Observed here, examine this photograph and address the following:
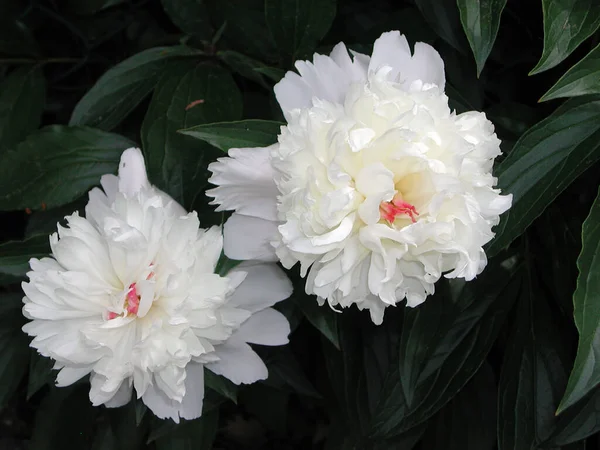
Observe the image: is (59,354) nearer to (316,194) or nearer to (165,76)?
(316,194)

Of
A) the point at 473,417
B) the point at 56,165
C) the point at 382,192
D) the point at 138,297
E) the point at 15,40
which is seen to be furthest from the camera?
the point at 15,40

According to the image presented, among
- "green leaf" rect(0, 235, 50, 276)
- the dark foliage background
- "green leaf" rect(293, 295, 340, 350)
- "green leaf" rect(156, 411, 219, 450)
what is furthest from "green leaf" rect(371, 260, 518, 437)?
"green leaf" rect(0, 235, 50, 276)

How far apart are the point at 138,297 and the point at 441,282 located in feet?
1.23

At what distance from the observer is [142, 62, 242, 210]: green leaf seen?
0.83 metres

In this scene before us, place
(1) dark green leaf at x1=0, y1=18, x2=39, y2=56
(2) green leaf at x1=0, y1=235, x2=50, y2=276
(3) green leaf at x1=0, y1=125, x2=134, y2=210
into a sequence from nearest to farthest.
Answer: (2) green leaf at x1=0, y1=235, x2=50, y2=276 → (3) green leaf at x1=0, y1=125, x2=134, y2=210 → (1) dark green leaf at x1=0, y1=18, x2=39, y2=56

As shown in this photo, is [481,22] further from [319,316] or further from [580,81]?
[319,316]

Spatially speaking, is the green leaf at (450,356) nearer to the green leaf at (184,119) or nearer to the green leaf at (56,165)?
the green leaf at (184,119)

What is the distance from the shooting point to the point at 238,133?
691 millimetres

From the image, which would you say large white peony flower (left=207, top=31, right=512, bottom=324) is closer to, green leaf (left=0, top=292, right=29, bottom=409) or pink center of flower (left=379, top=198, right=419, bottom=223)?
pink center of flower (left=379, top=198, right=419, bottom=223)

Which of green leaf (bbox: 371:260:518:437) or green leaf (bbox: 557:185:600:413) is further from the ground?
green leaf (bbox: 557:185:600:413)

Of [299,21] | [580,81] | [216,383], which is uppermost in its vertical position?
[580,81]

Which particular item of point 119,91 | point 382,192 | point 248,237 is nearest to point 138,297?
point 248,237

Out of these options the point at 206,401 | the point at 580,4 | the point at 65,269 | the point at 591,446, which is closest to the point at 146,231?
the point at 65,269

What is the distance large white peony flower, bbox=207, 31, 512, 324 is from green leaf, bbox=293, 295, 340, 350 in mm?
119
